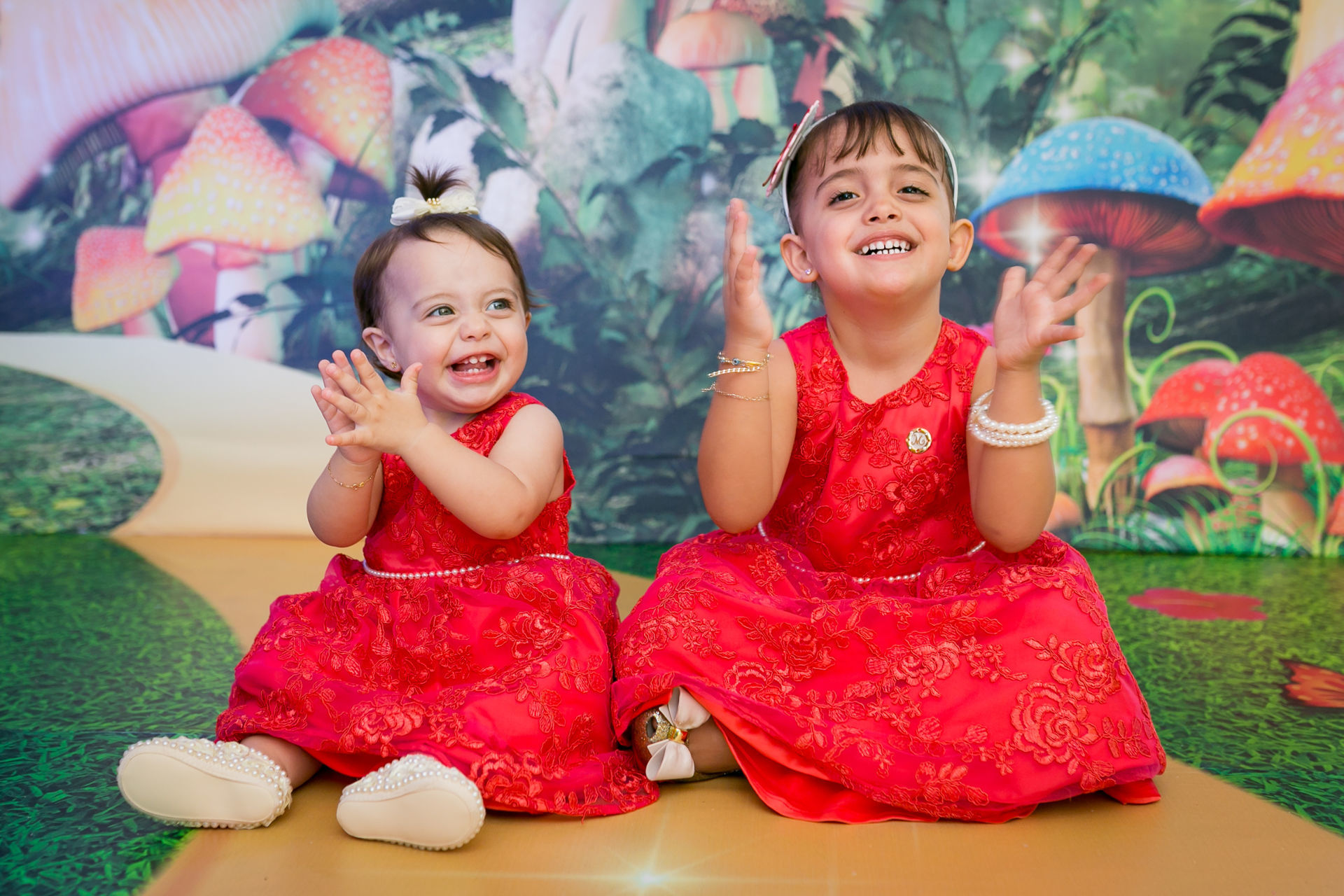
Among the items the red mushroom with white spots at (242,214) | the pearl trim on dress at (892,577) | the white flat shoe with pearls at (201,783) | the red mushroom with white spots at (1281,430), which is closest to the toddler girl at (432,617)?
the white flat shoe with pearls at (201,783)

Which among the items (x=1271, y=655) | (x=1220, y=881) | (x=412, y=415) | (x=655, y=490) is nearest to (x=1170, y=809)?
(x=1220, y=881)

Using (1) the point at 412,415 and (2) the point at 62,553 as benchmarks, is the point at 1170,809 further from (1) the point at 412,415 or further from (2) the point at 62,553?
(2) the point at 62,553

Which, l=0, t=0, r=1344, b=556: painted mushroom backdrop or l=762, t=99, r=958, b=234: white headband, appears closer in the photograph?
l=762, t=99, r=958, b=234: white headband

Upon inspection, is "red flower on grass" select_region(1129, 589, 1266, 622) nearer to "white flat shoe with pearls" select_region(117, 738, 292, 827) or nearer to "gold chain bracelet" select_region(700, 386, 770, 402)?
"gold chain bracelet" select_region(700, 386, 770, 402)

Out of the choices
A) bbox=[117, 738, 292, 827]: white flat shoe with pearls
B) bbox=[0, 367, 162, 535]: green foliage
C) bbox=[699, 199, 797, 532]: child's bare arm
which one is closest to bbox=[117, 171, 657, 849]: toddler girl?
bbox=[117, 738, 292, 827]: white flat shoe with pearls

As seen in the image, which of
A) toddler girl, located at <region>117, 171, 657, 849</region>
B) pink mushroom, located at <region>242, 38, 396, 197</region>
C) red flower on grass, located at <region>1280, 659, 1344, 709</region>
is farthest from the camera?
pink mushroom, located at <region>242, 38, 396, 197</region>

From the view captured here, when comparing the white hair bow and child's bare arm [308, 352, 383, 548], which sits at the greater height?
the white hair bow

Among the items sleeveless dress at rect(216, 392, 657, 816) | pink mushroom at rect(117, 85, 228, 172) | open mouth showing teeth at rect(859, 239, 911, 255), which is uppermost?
pink mushroom at rect(117, 85, 228, 172)

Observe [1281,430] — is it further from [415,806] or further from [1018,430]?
[415,806]

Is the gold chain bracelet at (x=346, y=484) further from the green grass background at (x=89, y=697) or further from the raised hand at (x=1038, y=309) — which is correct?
the raised hand at (x=1038, y=309)

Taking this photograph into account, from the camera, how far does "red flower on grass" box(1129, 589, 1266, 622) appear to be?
6.64 feet

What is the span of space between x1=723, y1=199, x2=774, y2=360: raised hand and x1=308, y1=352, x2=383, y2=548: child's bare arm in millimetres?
473

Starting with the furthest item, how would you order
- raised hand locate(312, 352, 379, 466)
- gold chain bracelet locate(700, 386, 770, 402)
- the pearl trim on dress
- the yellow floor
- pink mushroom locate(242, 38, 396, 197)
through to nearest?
pink mushroom locate(242, 38, 396, 197)
the pearl trim on dress
gold chain bracelet locate(700, 386, 770, 402)
raised hand locate(312, 352, 379, 466)
the yellow floor

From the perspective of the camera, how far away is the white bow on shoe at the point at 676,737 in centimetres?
124
